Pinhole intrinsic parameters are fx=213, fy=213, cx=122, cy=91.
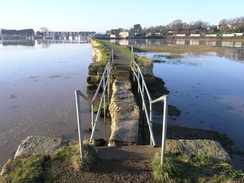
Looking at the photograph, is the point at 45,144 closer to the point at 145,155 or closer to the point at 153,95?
the point at 145,155

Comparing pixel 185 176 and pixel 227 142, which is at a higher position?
pixel 185 176

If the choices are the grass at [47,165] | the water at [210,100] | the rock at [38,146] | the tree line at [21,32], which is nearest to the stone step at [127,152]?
the grass at [47,165]

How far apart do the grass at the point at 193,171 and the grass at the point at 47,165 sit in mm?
1075

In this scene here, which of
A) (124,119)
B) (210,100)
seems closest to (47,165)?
(124,119)

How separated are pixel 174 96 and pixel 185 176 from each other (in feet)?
29.9

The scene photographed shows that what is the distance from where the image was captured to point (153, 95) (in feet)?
38.8

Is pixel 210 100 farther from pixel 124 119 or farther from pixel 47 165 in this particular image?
pixel 47 165

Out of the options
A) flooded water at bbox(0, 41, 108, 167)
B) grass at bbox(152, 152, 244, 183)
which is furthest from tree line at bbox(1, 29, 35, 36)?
grass at bbox(152, 152, 244, 183)

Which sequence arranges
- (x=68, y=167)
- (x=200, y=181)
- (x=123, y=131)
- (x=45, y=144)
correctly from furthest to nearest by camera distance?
1. (x=123, y=131)
2. (x=45, y=144)
3. (x=68, y=167)
4. (x=200, y=181)

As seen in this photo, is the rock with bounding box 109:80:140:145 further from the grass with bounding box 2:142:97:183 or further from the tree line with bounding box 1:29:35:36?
the tree line with bounding box 1:29:35:36

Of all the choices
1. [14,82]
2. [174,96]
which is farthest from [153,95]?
[14,82]

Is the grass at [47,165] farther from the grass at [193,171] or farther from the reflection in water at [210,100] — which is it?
the reflection in water at [210,100]

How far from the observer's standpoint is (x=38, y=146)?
12.8ft

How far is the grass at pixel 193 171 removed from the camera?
118 inches
